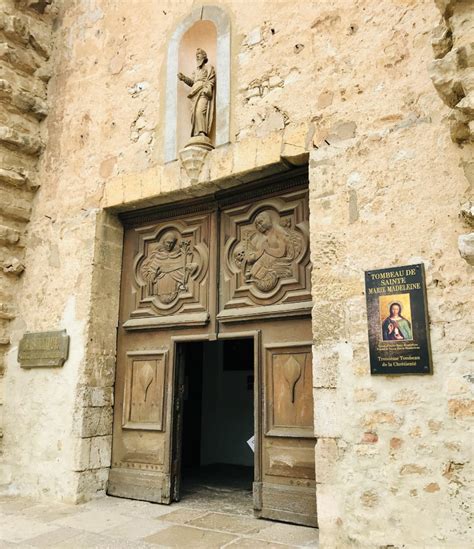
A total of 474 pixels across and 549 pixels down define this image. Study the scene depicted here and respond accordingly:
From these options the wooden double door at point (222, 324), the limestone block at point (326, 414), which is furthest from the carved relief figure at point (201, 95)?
the limestone block at point (326, 414)

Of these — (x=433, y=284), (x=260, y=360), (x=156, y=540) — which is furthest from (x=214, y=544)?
(x=433, y=284)

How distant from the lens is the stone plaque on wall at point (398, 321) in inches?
131

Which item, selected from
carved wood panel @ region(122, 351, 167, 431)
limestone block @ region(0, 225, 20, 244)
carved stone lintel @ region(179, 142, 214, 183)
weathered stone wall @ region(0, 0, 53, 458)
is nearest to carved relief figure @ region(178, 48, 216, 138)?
carved stone lintel @ region(179, 142, 214, 183)

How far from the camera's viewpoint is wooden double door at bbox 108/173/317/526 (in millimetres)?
4152

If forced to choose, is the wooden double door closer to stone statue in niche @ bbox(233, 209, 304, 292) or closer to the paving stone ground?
stone statue in niche @ bbox(233, 209, 304, 292)

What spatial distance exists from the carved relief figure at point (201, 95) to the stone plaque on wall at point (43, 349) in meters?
2.32

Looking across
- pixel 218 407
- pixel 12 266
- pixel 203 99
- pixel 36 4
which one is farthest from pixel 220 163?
pixel 218 407

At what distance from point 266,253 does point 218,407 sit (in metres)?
3.51

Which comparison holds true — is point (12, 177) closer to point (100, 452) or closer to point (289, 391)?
point (100, 452)

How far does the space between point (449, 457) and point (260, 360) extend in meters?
1.69

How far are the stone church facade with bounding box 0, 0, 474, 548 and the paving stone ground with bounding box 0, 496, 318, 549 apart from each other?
287mm

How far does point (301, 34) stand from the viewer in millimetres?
4363

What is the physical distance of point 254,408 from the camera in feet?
14.8

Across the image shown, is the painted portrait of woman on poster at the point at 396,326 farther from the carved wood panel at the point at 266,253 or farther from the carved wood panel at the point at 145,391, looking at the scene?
the carved wood panel at the point at 145,391
